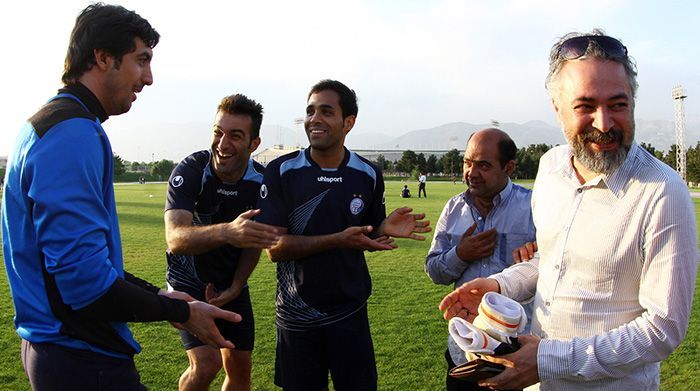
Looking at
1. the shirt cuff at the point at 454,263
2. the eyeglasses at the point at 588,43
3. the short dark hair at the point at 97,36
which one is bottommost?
the shirt cuff at the point at 454,263

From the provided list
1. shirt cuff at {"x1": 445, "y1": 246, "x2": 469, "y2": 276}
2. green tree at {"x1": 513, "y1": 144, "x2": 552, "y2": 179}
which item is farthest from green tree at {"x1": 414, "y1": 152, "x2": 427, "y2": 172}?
shirt cuff at {"x1": 445, "y1": 246, "x2": 469, "y2": 276}

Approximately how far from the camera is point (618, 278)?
2184mm

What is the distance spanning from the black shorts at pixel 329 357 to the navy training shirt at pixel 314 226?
0.26ft

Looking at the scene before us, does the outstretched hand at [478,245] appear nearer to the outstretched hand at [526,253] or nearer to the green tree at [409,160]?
the outstretched hand at [526,253]

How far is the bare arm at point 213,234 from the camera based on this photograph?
11.3ft

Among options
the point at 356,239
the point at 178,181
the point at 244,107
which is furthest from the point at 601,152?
the point at 178,181

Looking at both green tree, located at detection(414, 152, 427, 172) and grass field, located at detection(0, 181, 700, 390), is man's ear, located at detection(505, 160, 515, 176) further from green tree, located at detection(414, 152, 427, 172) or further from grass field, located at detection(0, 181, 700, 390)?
green tree, located at detection(414, 152, 427, 172)

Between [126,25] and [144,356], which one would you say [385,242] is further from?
[144,356]

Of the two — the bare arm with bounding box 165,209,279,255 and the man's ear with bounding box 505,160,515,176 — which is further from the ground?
the man's ear with bounding box 505,160,515,176

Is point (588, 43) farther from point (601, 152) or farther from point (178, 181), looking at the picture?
point (178, 181)

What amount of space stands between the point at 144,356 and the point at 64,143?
167 inches

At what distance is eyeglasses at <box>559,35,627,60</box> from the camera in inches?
87.5

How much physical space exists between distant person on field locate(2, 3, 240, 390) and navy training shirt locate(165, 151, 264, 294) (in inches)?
71.7

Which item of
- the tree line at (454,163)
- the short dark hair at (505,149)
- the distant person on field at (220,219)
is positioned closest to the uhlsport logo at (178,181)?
the distant person on field at (220,219)
